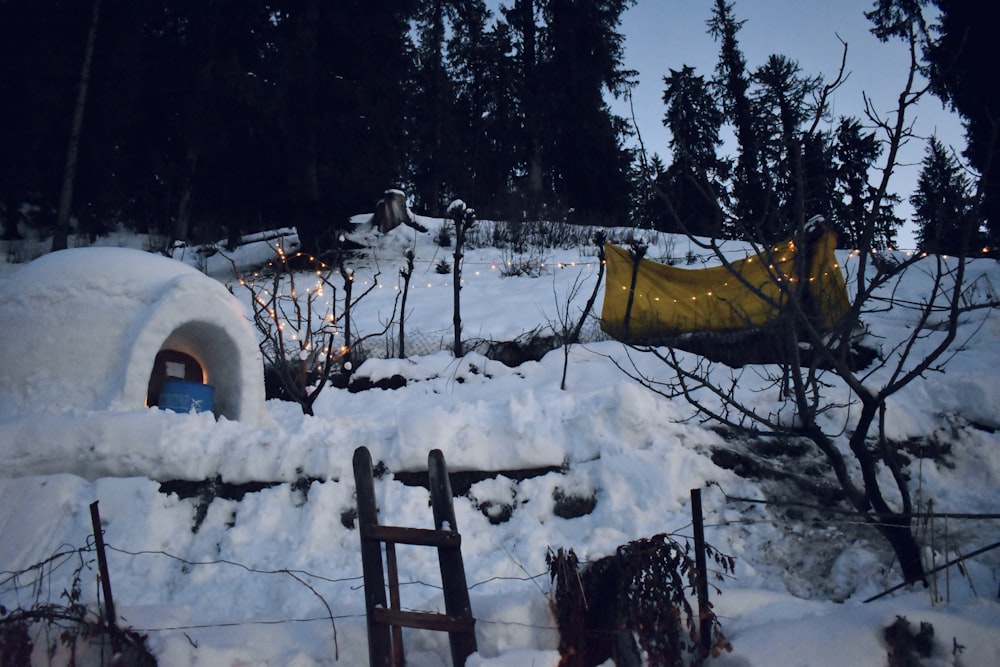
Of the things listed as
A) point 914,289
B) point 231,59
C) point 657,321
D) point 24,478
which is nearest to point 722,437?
point 657,321

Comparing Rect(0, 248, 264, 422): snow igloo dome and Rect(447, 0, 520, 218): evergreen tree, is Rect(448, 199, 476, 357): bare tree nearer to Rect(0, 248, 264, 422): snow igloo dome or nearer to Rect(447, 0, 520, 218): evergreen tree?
Rect(0, 248, 264, 422): snow igloo dome

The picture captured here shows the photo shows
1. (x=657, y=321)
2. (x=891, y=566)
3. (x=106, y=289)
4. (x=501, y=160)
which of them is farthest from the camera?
(x=501, y=160)

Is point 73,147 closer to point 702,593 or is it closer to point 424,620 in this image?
point 424,620

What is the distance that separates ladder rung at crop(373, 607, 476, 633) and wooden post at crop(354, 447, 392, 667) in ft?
0.11

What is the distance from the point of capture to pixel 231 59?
529 inches

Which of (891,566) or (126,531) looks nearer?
(891,566)

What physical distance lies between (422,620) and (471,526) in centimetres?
189

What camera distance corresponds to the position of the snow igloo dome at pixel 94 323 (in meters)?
4.85

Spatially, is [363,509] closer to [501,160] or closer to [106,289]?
[106,289]

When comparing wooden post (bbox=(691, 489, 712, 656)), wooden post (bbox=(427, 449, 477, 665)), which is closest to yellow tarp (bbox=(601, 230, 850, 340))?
wooden post (bbox=(691, 489, 712, 656))

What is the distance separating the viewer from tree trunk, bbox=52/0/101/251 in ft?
39.8

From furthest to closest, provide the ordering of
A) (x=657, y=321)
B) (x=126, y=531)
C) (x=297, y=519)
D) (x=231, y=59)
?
(x=231, y=59) → (x=657, y=321) → (x=297, y=519) → (x=126, y=531)

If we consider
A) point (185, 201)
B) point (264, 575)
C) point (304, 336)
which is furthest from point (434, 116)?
point (264, 575)

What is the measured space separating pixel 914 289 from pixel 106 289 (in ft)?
41.3
